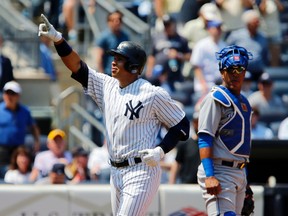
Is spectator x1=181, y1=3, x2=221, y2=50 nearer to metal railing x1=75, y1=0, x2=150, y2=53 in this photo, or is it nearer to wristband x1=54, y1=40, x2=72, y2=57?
metal railing x1=75, y1=0, x2=150, y2=53

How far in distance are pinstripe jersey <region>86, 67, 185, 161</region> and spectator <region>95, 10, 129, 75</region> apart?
6.18 meters

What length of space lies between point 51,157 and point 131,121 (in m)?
4.53

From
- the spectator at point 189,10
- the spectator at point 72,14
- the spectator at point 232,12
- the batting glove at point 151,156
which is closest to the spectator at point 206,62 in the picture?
the spectator at point 232,12

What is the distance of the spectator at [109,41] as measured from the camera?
14617mm

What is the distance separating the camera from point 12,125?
1338 centimetres

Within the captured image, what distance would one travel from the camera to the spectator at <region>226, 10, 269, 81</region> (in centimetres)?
1487

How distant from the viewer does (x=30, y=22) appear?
653 inches

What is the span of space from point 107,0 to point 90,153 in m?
3.65

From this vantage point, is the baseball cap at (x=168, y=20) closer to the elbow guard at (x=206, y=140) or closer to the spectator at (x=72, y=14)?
the spectator at (x=72, y=14)

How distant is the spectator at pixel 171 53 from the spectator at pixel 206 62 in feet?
1.13

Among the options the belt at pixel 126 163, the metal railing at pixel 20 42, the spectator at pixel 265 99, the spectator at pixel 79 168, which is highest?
the metal railing at pixel 20 42

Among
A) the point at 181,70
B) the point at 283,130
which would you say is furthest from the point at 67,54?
the point at 181,70

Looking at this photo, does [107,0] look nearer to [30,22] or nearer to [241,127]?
[30,22]

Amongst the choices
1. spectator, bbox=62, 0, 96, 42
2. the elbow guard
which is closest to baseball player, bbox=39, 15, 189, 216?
the elbow guard
